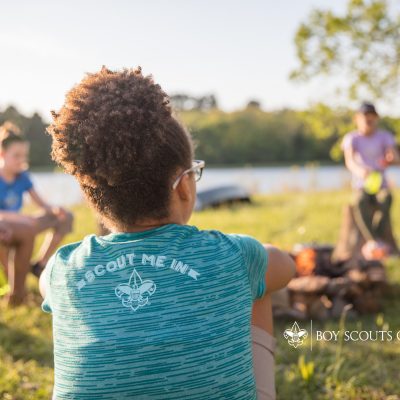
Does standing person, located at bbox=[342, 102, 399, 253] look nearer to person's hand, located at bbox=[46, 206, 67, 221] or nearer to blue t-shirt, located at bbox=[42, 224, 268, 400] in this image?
person's hand, located at bbox=[46, 206, 67, 221]

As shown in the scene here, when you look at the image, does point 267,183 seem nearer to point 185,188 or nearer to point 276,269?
point 276,269

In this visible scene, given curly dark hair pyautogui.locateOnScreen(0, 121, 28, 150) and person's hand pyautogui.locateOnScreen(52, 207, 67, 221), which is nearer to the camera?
curly dark hair pyautogui.locateOnScreen(0, 121, 28, 150)

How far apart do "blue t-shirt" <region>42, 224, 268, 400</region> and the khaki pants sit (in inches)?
8.0

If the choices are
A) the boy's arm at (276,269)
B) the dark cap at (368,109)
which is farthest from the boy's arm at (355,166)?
the boy's arm at (276,269)

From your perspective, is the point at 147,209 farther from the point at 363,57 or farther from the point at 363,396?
the point at 363,57

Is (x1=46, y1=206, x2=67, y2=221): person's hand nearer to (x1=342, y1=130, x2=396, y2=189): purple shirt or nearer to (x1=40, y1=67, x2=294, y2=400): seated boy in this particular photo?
(x1=342, y1=130, x2=396, y2=189): purple shirt

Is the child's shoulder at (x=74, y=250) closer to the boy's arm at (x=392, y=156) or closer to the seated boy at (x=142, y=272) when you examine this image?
the seated boy at (x=142, y=272)

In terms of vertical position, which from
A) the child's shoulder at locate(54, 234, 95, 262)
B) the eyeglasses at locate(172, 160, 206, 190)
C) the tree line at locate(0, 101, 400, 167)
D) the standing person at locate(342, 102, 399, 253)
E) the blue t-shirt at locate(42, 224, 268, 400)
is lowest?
the tree line at locate(0, 101, 400, 167)

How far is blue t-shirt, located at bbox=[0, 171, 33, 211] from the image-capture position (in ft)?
16.2

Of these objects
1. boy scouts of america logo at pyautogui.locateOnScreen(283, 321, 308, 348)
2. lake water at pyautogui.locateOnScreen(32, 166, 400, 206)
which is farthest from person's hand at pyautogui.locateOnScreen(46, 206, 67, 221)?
lake water at pyautogui.locateOnScreen(32, 166, 400, 206)

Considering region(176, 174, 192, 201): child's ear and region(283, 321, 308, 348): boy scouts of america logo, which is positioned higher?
region(176, 174, 192, 201): child's ear

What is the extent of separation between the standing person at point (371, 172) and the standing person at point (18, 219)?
3159 millimetres

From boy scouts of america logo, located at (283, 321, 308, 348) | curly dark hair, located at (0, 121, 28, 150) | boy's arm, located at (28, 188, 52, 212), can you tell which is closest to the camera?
boy scouts of america logo, located at (283, 321, 308, 348)

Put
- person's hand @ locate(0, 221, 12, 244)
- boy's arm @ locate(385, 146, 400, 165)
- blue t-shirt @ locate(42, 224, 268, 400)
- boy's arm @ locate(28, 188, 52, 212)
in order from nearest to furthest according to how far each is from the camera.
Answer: blue t-shirt @ locate(42, 224, 268, 400) → person's hand @ locate(0, 221, 12, 244) → boy's arm @ locate(28, 188, 52, 212) → boy's arm @ locate(385, 146, 400, 165)
